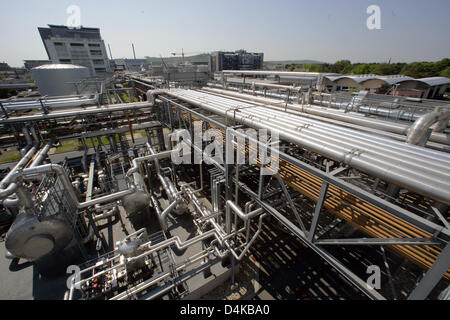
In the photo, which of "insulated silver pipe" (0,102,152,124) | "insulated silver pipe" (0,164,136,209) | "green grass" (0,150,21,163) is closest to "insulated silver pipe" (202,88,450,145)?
"insulated silver pipe" (0,102,152,124)

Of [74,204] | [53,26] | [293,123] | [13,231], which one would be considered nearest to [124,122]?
[74,204]

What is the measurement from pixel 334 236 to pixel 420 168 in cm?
586

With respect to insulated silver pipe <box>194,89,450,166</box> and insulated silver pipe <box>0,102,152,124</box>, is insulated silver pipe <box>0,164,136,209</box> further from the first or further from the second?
insulated silver pipe <box>194,89,450,166</box>

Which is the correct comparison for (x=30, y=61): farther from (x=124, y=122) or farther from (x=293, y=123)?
(x=293, y=123)

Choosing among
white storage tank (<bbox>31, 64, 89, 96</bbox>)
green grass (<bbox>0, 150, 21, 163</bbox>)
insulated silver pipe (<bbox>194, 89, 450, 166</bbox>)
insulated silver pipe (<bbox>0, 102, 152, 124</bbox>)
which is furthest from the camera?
white storage tank (<bbox>31, 64, 89, 96</bbox>)

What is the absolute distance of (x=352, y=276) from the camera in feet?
13.7

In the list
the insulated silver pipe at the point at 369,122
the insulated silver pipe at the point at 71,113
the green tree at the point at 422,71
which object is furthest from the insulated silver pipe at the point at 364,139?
the green tree at the point at 422,71

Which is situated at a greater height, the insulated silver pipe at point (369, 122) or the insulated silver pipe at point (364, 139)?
the insulated silver pipe at point (364, 139)

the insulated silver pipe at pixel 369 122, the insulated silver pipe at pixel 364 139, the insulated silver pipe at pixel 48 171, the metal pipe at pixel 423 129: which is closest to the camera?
the insulated silver pipe at pixel 364 139

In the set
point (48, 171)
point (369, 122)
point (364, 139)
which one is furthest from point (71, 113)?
point (369, 122)

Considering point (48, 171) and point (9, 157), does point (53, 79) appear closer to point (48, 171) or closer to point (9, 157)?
point (9, 157)

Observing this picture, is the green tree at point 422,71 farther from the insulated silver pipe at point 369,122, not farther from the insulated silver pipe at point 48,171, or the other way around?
the insulated silver pipe at point 48,171

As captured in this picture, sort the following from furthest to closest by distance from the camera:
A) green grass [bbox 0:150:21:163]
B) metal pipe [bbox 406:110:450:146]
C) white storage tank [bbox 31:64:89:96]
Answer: white storage tank [bbox 31:64:89:96]
green grass [bbox 0:150:21:163]
metal pipe [bbox 406:110:450:146]

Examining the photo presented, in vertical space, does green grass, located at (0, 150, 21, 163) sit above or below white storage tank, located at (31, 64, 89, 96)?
below
